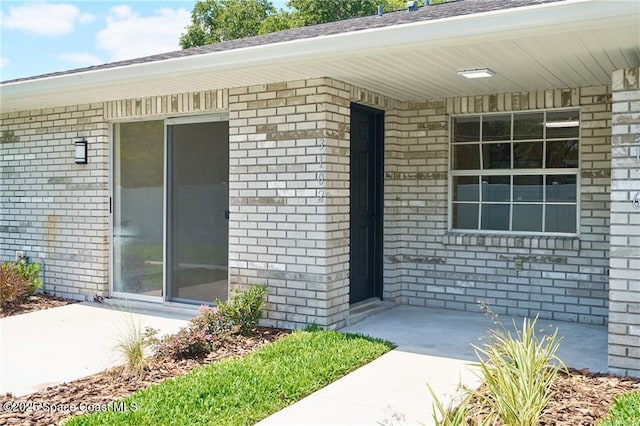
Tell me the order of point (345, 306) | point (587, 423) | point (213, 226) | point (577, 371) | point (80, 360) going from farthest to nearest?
point (213, 226) → point (345, 306) → point (80, 360) → point (577, 371) → point (587, 423)

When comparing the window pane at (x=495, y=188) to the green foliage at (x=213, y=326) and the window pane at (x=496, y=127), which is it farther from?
the green foliage at (x=213, y=326)

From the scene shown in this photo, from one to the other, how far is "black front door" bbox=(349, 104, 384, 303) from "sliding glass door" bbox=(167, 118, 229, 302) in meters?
1.57

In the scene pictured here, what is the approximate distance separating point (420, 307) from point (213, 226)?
283cm

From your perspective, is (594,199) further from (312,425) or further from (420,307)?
(312,425)

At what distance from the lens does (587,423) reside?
378 cm

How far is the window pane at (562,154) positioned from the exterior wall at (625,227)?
2086 mm

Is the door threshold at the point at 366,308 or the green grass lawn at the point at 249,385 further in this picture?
the door threshold at the point at 366,308

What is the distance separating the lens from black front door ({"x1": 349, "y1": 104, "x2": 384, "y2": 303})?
7371 millimetres

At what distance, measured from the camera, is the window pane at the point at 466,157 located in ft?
24.7

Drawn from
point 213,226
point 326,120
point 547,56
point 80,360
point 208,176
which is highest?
point 547,56

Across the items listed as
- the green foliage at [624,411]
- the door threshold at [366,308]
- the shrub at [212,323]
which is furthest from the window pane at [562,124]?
the shrub at [212,323]

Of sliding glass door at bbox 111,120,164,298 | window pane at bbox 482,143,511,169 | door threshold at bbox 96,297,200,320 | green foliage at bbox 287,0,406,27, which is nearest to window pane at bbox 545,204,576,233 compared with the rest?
window pane at bbox 482,143,511,169

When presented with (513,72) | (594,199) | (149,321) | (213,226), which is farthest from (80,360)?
(594,199)

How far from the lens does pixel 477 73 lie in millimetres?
5898
